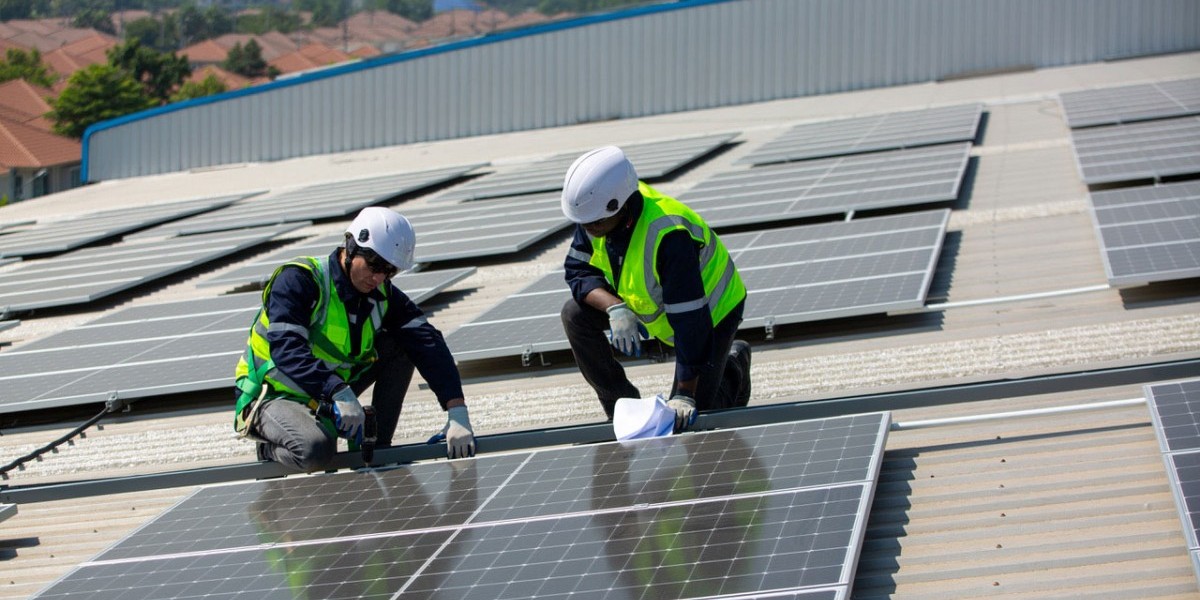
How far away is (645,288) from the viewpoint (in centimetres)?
771

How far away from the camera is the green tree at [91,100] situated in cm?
10225

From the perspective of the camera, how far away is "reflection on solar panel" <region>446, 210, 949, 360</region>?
33.2 ft

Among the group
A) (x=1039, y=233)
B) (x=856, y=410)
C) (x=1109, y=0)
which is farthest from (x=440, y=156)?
(x=856, y=410)

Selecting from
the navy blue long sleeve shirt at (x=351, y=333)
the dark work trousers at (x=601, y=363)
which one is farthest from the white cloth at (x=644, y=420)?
the navy blue long sleeve shirt at (x=351, y=333)

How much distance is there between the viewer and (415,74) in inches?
1719

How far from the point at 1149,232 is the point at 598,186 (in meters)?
6.02

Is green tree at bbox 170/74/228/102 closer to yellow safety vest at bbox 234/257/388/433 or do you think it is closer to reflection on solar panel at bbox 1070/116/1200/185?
reflection on solar panel at bbox 1070/116/1200/185

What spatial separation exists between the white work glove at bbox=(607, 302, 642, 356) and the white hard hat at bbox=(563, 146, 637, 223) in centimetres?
56

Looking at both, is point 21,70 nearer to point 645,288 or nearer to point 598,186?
point 645,288

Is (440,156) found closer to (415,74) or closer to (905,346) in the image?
(415,74)

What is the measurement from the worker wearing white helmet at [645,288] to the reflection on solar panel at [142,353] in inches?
135

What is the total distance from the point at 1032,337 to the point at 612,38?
112ft

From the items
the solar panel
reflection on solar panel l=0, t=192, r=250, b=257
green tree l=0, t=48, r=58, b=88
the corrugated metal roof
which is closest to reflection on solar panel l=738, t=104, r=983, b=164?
the solar panel

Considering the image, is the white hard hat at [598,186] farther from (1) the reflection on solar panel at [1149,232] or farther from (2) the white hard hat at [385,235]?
(1) the reflection on solar panel at [1149,232]
